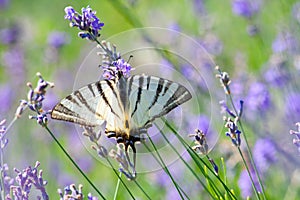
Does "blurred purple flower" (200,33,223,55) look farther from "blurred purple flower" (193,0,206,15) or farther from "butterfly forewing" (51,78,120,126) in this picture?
"butterfly forewing" (51,78,120,126)

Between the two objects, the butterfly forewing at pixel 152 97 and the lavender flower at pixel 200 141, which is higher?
the butterfly forewing at pixel 152 97

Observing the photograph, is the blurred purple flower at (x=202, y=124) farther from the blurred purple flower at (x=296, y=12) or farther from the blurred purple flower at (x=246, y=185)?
the blurred purple flower at (x=296, y=12)

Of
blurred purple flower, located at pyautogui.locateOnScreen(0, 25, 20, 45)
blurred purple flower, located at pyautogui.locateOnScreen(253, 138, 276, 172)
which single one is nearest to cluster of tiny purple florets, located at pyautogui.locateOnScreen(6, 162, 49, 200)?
blurred purple flower, located at pyautogui.locateOnScreen(253, 138, 276, 172)

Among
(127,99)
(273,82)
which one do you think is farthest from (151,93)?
(273,82)

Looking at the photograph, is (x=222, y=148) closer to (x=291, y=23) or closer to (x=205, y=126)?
(x=205, y=126)

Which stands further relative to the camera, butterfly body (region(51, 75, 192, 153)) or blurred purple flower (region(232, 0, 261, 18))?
blurred purple flower (region(232, 0, 261, 18))

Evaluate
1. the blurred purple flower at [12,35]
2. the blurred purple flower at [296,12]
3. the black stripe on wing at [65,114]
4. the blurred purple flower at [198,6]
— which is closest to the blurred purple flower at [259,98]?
the blurred purple flower at [296,12]
